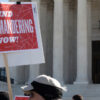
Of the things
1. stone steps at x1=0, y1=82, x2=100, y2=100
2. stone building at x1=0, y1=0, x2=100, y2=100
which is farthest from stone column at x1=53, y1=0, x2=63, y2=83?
stone steps at x1=0, y1=82, x2=100, y2=100

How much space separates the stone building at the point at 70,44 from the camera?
141ft

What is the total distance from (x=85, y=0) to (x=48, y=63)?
9.99 meters

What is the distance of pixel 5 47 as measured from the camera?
9695mm

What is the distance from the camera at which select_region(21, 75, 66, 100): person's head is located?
17.1 ft

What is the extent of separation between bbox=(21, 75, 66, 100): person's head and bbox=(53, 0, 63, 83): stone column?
3865 cm

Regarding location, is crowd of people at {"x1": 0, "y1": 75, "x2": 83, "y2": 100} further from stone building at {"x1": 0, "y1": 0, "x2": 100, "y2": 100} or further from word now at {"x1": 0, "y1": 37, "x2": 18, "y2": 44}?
stone building at {"x1": 0, "y1": 0, "x2": 100, "y2": 100}

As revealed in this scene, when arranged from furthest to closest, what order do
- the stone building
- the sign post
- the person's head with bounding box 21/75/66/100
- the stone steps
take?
the stone building < the stone steps < the sign post < the person's head with bounding box 21/75/66/100

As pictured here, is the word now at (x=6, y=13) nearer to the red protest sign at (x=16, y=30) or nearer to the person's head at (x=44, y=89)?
the red protest sign at (x=16, y=30)

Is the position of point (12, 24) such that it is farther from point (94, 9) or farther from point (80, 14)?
point (94, 9)

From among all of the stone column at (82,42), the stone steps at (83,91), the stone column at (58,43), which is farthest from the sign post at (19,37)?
the stone column at (58,43)

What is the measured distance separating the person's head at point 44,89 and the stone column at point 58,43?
38.6 meters

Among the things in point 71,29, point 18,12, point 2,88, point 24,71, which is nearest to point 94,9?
point 71,29

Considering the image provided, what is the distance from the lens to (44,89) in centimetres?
524

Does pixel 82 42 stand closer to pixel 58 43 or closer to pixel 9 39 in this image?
pixel 58 43
